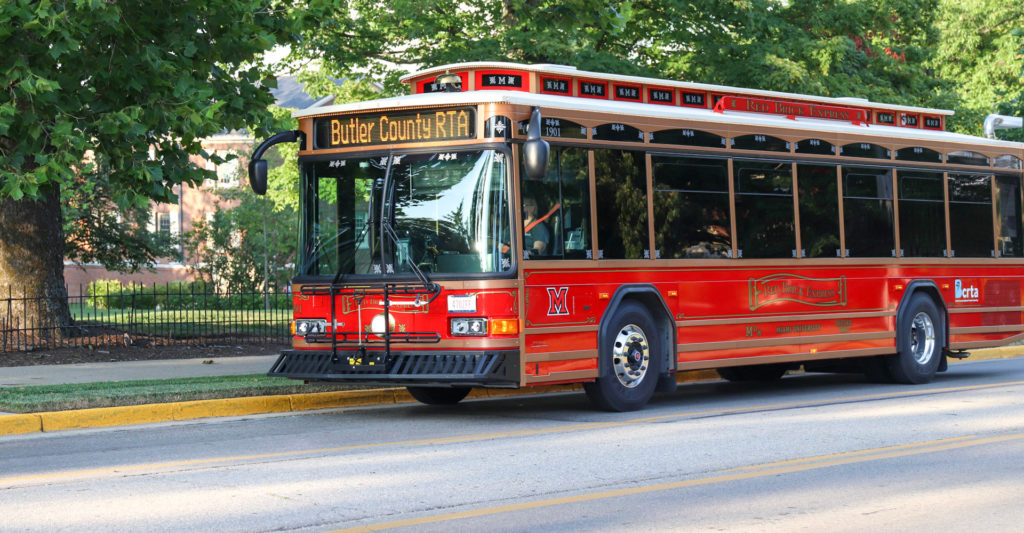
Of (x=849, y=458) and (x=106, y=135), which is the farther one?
(x=106, y=135)

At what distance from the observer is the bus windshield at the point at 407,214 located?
11.4 meters

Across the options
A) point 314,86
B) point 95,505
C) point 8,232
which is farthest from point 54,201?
point 95,505

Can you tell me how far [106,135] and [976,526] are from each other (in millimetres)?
11772

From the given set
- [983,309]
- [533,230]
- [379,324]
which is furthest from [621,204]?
[983,309]

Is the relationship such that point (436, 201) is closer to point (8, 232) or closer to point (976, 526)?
→ point (976, 526)

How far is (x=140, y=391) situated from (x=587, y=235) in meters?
5.11

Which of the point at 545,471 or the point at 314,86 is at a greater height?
the point at 314,86

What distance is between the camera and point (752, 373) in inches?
672

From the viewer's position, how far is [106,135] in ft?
49.9

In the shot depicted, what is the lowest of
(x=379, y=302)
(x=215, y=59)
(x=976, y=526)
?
(x=976, y=526)

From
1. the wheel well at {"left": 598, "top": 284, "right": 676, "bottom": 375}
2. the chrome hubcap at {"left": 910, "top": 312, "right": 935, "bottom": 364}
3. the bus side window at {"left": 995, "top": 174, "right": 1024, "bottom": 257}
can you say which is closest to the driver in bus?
the wheel well at {"left": 598, "top": 284, "right": 676, "bottom": 375}

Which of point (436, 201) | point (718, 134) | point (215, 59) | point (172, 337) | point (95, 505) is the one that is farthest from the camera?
Result: point (172, 337)

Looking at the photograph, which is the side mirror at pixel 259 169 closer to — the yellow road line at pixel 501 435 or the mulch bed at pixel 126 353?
the yellow road line at pixel 501 435

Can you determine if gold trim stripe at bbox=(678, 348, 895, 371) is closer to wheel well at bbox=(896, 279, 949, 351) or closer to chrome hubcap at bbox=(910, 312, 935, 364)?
wheel well at bbox=(896, 279, 949, 351)
